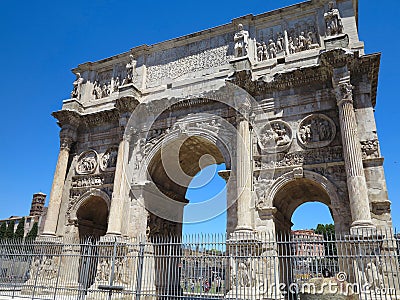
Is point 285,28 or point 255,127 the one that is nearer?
point 255,127

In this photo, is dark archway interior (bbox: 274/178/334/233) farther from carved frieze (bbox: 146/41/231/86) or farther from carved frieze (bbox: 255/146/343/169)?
carved frieze (bbox: 146/41/231/86)

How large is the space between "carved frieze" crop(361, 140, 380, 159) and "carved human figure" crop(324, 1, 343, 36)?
4.08 meters

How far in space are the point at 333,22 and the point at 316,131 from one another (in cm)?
397

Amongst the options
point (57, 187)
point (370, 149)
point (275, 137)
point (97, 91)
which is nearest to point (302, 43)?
point (275, 137)

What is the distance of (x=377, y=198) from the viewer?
988cm

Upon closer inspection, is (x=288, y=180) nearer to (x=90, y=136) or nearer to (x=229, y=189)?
(x=229, y=189)

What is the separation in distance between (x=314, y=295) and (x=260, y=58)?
9.46 m

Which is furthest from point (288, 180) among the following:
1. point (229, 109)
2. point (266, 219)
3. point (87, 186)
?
point (87, 186)

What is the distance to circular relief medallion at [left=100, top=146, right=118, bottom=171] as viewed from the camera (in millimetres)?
14891

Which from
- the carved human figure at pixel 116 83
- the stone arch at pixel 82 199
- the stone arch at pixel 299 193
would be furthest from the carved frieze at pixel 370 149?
the carved human figure at pixel 116 83

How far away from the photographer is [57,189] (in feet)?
49.0

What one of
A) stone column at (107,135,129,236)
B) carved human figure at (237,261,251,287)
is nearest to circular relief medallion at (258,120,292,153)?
carved human figure at (237,261,251,287)

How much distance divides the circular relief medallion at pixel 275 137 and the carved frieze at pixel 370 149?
2318mm

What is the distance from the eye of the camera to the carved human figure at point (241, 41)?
522 inches
